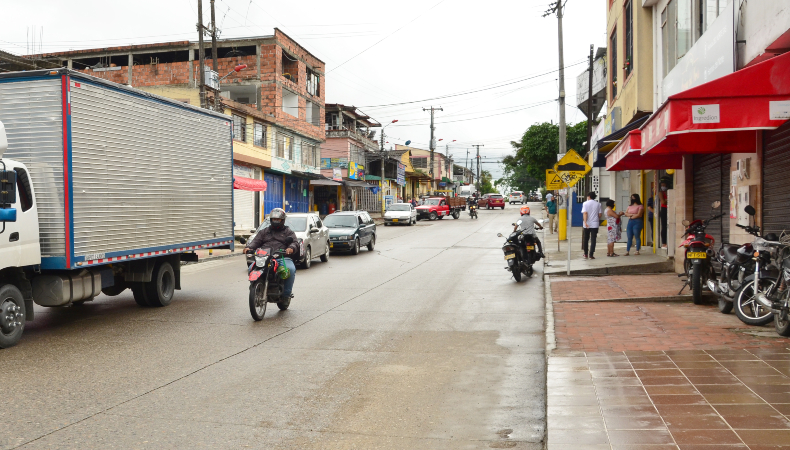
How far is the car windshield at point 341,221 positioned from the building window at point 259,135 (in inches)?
→ 595

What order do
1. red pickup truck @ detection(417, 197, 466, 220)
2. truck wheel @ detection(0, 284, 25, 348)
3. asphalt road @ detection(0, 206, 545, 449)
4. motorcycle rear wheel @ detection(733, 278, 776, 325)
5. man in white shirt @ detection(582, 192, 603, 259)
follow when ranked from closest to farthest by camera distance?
asphalt road @ detection(0, 206, 545, 449), truck wheel @ detection(0, 284, 25, 348), motorcycle rear wheel @ detection(733, 278, 776, 325), man in white shirt @ detection(582, 192, 603, 259), red pickup truck @ detection(417, 197, 466, 220)

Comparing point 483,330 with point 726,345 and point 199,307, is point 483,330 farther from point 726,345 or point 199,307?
point 199,307

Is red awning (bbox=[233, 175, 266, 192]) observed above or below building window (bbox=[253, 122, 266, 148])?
below

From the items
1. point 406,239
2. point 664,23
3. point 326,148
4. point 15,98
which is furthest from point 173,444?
point 326,148

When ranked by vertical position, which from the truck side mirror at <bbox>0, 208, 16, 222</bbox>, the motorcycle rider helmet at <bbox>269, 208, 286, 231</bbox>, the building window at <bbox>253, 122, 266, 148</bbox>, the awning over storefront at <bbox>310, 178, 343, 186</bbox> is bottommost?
the motorcycle rider helmet at <bbox>269, 208, 286, 231</bbox>

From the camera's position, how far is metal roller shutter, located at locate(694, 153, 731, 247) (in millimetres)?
12133

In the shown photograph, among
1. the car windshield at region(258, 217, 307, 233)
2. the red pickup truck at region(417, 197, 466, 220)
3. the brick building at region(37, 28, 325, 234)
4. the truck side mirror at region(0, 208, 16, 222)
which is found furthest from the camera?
the red pickup truck at region(417, 197, 466, 220)

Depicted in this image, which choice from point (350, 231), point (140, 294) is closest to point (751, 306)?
point (140, 294)

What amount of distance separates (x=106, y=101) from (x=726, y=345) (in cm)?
853

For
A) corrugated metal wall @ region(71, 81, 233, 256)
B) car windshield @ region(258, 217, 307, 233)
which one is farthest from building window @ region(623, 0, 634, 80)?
corrugated metal wall @ region(71, 81, 233, 256)

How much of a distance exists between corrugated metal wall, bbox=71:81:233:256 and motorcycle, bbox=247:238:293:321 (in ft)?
6.41

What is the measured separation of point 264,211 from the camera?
38406mm

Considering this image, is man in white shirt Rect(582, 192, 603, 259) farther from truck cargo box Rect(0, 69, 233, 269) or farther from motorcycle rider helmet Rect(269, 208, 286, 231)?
truck cargo box Rect(0, 69, 233, 269)

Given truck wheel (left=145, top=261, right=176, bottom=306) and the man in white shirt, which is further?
the man in white shirt
